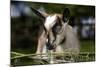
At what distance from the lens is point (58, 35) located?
113 inches

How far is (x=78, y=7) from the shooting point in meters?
3.00

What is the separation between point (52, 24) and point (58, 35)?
19cm

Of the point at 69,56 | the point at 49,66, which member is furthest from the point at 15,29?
the point at 69,56

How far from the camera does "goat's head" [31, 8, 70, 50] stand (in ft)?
9.19

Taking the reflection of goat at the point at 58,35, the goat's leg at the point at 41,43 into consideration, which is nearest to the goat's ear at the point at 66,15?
the reflection of goat at the point at 58,35

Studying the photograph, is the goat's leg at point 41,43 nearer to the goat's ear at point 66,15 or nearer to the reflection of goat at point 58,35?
the reflection of goat at point 58,35

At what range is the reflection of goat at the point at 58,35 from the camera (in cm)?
279

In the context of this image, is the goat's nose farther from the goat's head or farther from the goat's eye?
the goat's eye

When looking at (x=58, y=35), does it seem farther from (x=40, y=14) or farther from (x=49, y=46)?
(x=40, y=14)

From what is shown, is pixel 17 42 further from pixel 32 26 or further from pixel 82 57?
pixel 82 57
